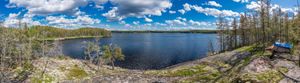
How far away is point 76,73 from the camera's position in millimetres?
60719

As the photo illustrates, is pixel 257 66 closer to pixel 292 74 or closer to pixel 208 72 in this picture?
pixel 292 74

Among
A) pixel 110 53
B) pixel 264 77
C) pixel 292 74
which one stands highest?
pixel 264 77

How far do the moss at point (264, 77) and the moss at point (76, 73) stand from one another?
37046mm

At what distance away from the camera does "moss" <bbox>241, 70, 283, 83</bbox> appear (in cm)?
3331

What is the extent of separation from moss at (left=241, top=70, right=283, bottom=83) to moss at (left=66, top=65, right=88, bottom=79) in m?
37.0

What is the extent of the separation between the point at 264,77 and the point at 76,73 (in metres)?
40.8

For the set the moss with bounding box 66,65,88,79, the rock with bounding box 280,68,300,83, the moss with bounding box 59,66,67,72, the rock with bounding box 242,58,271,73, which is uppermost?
the rock with bounding box 242,58,271,73

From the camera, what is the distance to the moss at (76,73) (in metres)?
58.6

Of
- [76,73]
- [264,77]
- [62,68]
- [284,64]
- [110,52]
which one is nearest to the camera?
[264,77]

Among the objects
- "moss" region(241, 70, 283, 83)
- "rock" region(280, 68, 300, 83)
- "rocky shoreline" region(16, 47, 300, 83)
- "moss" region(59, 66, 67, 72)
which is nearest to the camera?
"moss" region(241, 70, 283, 83)

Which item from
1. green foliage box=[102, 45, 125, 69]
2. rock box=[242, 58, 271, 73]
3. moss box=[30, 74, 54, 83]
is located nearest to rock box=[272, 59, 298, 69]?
rock box=[242, 58, 271, 73]

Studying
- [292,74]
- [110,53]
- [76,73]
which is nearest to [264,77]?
[292,74]

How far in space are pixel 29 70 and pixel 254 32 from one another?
84.9m

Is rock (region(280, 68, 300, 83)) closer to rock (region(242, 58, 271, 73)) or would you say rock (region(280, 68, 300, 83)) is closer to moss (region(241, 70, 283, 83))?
moss (region(241, 70, 283, 83))
